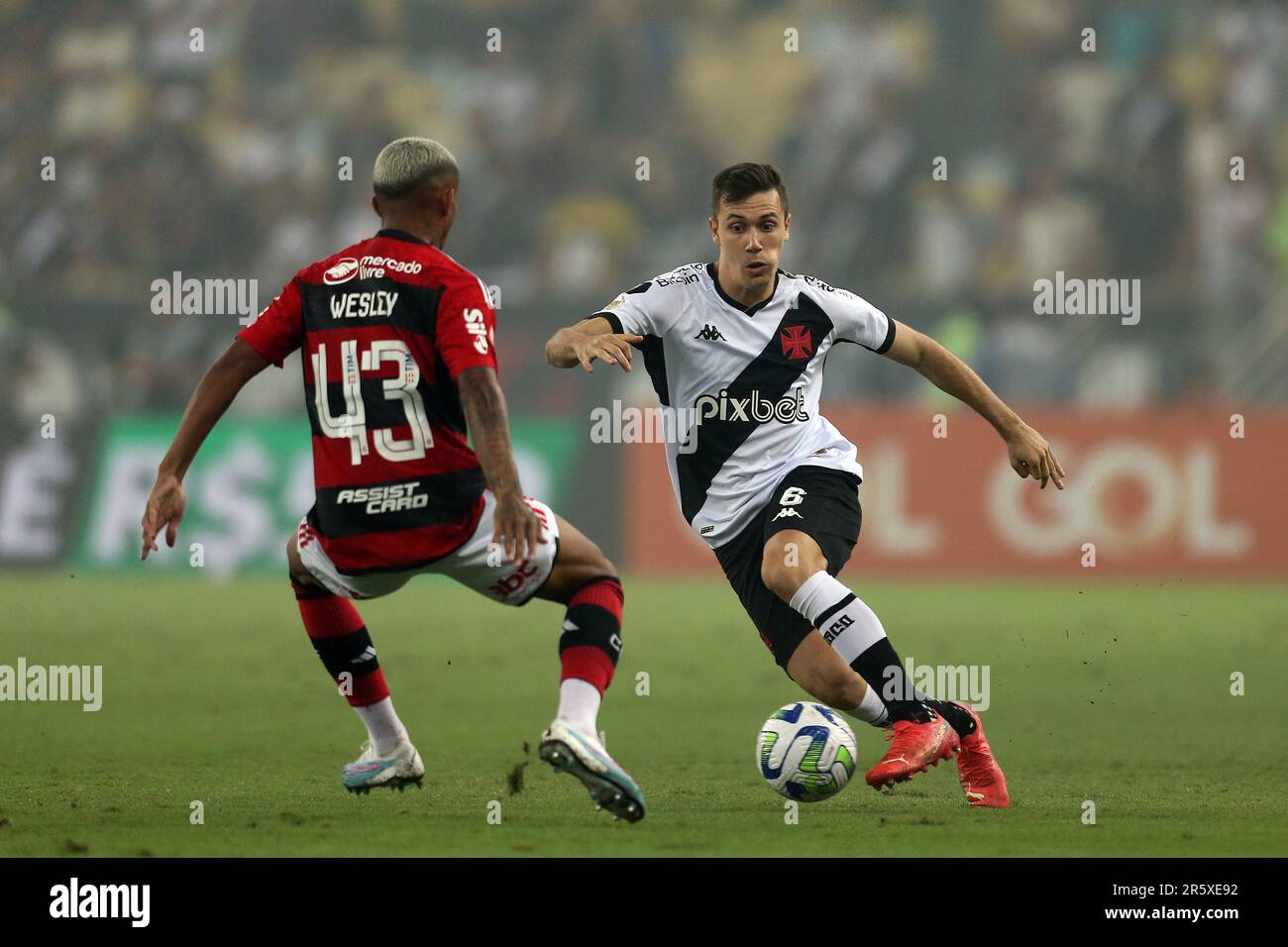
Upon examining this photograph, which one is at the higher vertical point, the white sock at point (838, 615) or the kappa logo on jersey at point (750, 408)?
the kappa logo on jersey at point (750, 408)

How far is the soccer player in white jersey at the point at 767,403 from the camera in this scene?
6.18 meters

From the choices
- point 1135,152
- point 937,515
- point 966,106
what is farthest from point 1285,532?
point 966,106

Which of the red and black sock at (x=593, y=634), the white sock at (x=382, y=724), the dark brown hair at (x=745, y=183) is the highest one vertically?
the dark brown hair at (x=745, y=183)

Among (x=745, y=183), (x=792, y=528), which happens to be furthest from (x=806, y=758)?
(x=745, y=183)

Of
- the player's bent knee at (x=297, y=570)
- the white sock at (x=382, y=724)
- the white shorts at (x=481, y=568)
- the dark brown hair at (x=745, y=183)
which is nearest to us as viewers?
the white shorts at (x=481, y=568)

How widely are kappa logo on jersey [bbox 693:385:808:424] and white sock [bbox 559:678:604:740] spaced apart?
145cm

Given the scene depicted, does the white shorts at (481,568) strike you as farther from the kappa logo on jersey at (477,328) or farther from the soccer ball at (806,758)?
the soccer ball at (806,758)

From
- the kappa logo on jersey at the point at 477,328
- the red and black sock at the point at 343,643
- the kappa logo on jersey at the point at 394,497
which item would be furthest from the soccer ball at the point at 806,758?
the kappa logo on jersey at the point at 477,328

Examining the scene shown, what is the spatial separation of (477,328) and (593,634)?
953 millimetres

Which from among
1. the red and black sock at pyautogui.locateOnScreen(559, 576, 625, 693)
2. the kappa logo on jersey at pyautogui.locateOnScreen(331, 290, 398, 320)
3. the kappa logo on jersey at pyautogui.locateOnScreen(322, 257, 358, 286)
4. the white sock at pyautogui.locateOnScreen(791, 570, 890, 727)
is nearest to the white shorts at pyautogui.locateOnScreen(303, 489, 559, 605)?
the red and black sock at pyautogui.locateOnScreen(559, 576, 625, 693)

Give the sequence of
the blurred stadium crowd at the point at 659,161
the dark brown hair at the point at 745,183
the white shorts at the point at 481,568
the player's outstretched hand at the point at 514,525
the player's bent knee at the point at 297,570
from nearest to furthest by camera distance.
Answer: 1. the player's outstretched hand at the point at 514,525
2. the white shorts at the point at 481,568
3. the player's bent knee at the point at 297,570
4. the dark brown hair at the point at 745,183
5. the blurred stadium crowd at the point at 659,161

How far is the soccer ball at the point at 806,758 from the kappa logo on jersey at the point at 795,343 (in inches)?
50.9

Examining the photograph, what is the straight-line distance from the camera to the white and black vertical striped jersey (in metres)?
6.42

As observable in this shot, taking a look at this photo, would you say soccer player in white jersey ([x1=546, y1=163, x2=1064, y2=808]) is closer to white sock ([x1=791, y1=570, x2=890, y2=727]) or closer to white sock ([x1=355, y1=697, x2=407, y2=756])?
white sock ([x1=791, y1=570, x2=890, y2=727])
